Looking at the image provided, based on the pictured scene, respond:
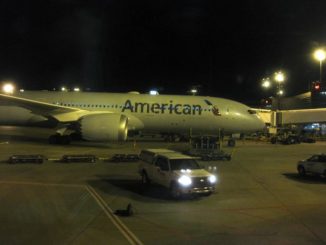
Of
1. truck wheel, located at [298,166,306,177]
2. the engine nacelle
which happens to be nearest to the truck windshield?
truck wheel, located at [298,166,306,177]

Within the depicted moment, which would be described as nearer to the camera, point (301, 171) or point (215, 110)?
point (301, 171)

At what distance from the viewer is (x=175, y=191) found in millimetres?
17672

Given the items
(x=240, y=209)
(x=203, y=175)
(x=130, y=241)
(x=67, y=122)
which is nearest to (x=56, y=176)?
(x=203, y=175)

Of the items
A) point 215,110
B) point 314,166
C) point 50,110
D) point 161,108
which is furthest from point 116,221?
point 215,110

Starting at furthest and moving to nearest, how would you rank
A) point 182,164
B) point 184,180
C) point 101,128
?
1. point 101,128
2. point 182,164
3. point 184,180

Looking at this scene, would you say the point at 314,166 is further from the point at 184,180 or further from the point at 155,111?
the point at 155,111

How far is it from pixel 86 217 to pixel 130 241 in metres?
2.97

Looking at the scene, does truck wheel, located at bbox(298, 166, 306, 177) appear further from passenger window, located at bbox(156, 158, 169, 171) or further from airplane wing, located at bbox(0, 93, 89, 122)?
airplane wing, located at bbox(0, 93, 89, 122)

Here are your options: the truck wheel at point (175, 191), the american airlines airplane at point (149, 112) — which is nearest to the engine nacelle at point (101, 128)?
the american airlines airplane at point (149, 112)

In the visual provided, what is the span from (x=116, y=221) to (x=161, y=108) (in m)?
28.9

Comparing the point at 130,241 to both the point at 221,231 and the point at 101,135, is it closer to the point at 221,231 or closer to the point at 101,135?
the point at 221,231

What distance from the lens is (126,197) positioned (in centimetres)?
1773

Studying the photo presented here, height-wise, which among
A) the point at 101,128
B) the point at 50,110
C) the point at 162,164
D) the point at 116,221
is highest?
the point at 50,110

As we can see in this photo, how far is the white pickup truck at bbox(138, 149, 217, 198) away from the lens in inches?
690
